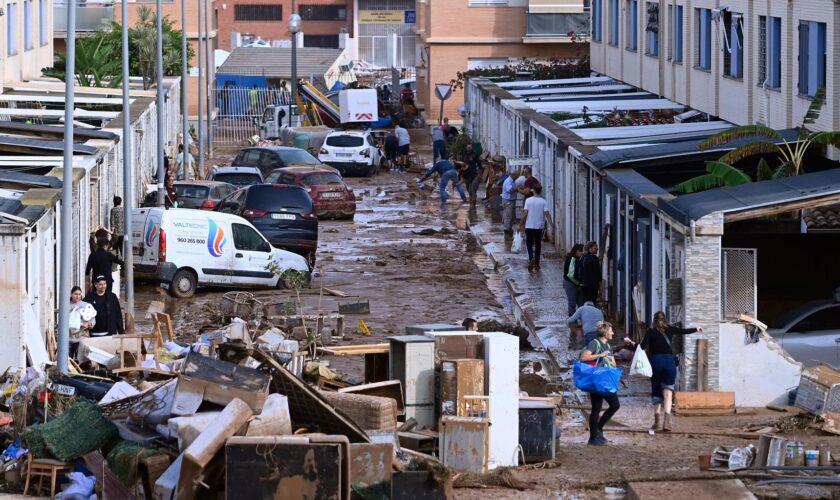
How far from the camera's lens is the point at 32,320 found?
17.2 metres

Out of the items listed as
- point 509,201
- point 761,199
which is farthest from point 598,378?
point 509,201

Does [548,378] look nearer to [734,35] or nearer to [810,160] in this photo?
[810,160]

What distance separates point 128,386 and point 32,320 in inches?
100

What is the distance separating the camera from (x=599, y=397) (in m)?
15.3

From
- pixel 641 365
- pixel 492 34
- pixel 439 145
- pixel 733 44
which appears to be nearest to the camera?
pixel 641 365

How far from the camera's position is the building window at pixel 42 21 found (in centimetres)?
A: 4738

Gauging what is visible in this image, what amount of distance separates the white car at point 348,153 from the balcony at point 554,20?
13.0 meters

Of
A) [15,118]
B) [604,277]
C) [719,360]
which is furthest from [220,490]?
[15,118]

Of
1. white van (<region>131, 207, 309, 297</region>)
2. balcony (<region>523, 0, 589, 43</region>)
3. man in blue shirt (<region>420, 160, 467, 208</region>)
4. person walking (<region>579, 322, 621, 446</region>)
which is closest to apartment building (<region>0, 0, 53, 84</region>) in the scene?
man in blue shirt (<region>420, 160, 467, 208</region>)

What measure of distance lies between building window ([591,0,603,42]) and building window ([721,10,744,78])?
19196mm

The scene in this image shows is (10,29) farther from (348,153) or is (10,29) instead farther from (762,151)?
(762,151)

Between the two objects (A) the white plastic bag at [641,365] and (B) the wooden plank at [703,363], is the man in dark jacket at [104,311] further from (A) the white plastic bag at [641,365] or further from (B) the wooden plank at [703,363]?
(B) the wooden plank at [703,363]

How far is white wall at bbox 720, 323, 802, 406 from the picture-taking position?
57.2 feet

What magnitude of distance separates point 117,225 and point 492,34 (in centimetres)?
3424
